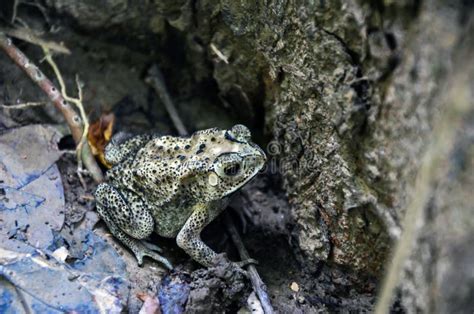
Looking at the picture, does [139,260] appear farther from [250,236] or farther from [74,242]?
[250,236]

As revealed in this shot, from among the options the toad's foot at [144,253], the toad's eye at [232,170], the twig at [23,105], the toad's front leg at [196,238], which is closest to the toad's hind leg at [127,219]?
the toad's foot at [144,253]

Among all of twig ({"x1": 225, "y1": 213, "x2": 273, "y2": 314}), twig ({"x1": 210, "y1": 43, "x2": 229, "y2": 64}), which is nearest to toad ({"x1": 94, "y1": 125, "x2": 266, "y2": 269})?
twig ({"x1": 225, "y1": 213, "x2": 273, "y2": 314})

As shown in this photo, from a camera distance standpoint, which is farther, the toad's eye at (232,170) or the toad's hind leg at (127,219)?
the toad's hind leg at (127,219)

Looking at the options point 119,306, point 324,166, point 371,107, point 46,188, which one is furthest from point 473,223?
point 46,188

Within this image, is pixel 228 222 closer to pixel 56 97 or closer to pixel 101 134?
pixel 101 134

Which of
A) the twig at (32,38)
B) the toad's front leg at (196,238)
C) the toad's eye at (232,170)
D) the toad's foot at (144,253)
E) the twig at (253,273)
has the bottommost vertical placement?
the toad's foot at (144,253)

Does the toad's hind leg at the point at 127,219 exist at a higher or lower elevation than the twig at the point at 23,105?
lower

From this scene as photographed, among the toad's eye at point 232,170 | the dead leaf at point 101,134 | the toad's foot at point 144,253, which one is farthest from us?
the dead leaf at point 101,134

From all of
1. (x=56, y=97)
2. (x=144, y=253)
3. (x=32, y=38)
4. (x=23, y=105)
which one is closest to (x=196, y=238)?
(x=144, y=253)

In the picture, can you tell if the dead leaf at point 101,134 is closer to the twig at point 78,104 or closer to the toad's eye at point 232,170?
the twig at point 78,104
